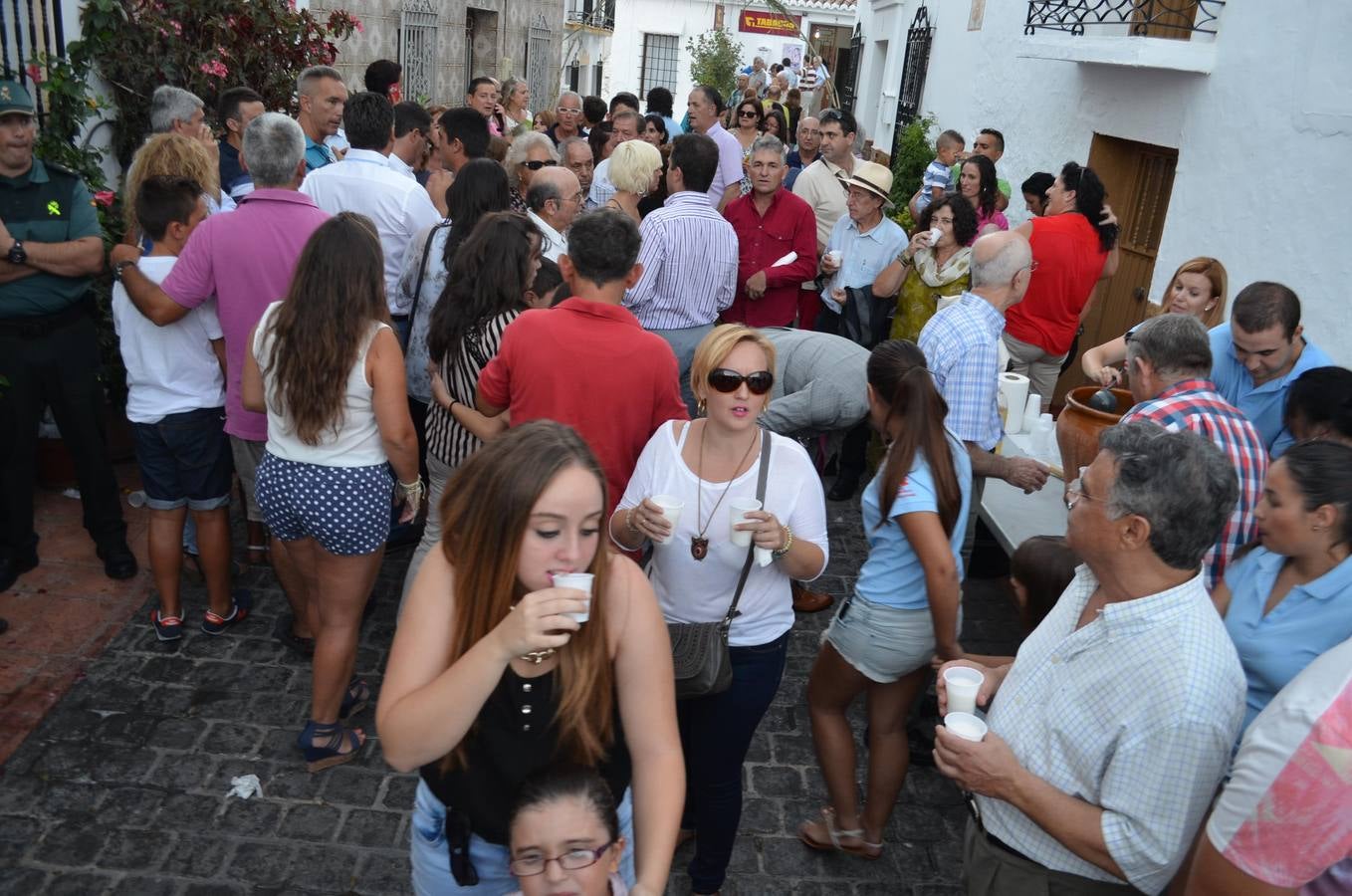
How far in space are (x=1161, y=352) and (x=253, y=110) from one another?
16.8 feet

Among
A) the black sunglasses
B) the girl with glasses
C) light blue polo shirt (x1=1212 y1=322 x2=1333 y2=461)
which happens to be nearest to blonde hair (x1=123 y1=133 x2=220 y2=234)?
the black sunglasses

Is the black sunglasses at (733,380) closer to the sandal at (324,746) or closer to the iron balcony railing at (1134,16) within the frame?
the sandal at (324,746)

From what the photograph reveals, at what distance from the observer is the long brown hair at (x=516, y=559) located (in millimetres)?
2000

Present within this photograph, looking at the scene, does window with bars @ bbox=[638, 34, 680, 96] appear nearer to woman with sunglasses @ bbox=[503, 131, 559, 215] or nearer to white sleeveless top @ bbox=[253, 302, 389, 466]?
woman with sunglasses @ bbox=[503, 131, 559, 215]

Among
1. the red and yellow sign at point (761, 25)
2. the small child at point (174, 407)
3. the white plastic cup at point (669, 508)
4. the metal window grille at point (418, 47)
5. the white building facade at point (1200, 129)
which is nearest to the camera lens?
the white plastic cup at point (669, 508)

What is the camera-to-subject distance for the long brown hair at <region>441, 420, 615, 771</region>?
200 cm

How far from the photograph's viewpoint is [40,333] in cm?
471

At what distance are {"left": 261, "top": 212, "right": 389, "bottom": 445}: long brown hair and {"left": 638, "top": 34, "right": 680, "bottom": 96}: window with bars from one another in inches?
1609

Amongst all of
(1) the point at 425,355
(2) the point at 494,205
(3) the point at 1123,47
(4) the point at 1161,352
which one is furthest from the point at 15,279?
(3) the point at 1123,47

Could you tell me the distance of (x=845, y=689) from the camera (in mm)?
3516

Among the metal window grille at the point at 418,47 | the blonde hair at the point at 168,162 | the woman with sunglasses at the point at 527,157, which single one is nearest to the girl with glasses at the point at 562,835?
the blonde hair at the point at 168,162

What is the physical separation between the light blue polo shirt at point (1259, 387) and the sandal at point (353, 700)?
3.78m

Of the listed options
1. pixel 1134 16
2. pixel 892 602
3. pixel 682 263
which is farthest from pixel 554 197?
pixel 1134 16

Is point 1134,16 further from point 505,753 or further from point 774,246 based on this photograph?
point 505,753
